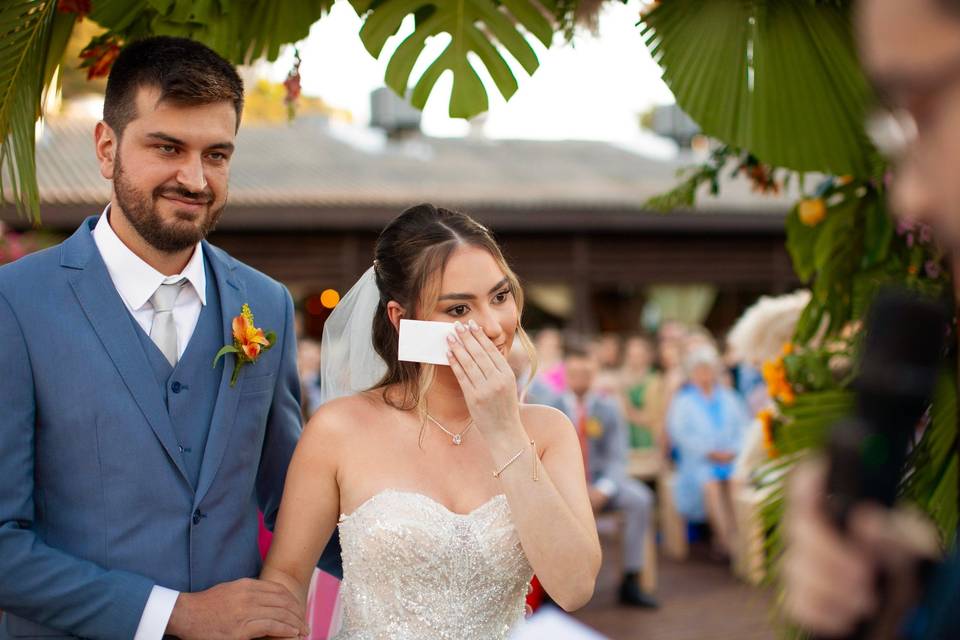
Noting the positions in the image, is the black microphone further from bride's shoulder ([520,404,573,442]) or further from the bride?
bride's shoulder ([520,404,573,442])

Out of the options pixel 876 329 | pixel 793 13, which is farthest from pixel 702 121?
pixel 876 329

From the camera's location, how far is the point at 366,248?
1636 cm

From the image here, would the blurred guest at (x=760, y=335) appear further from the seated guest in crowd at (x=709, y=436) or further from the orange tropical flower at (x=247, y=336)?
the orange tropical flower at (x=247, y=336)

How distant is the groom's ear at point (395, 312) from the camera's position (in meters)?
2.78

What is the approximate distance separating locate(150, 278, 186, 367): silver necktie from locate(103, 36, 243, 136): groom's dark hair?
1.22ft

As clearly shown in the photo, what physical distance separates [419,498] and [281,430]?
1.34 feet

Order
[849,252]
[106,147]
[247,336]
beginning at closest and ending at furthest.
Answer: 1. [106,147]
2. [247,336]
3. [849,252]

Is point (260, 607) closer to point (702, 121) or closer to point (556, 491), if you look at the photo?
point (556, 491)

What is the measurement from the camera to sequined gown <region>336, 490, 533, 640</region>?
2540 mm

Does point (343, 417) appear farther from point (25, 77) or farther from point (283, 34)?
point (25, 77)

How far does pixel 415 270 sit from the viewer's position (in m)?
2.71

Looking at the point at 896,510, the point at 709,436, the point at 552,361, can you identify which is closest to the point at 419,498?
the point at 896,510

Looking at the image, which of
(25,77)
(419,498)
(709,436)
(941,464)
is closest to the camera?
(941,464)

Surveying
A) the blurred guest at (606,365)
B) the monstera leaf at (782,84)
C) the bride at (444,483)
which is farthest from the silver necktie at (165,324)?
the blurred guest at (606,365)
